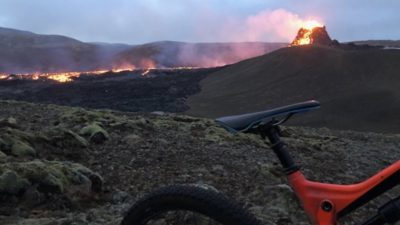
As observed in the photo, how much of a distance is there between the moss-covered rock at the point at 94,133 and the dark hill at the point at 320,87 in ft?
69.5

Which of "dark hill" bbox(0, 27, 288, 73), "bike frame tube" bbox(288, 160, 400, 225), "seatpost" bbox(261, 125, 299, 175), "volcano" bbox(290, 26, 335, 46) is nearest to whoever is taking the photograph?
"bike frame tube" bbox(288, 160, 400, 225)

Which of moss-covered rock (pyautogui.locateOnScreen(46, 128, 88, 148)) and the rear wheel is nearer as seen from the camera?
the rear wheel

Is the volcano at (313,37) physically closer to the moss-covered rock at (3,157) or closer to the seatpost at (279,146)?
the moss-covered rock at (3,157)

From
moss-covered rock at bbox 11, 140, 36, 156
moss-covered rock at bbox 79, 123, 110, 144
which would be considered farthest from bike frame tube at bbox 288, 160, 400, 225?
moss-covered rock at bbox 79, 123, 110, 144

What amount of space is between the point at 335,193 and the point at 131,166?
20.3ft

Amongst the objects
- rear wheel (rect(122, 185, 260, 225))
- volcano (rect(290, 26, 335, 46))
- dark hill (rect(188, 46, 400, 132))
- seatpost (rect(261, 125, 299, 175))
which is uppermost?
volcano (rect(290, 26, 335, 46))

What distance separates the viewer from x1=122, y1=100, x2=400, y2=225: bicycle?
2951mm

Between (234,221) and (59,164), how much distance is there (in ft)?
16.1

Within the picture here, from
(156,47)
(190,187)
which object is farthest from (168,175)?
(156,47)

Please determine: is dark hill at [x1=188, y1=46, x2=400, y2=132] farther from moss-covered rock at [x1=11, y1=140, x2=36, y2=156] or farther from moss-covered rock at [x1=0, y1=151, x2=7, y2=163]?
moss-covered rock at [x1=0, y1=151, x2=7, y2=163]

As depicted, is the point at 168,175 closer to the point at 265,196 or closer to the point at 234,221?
the point at 265,196

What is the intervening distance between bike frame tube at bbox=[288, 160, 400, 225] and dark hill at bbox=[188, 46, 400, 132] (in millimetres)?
26943

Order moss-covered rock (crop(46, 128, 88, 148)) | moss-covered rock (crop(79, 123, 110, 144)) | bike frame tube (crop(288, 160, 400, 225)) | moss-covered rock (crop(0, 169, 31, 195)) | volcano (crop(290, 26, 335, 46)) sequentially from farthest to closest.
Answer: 1. volcano (crop(290, 26, 335, 46))
2. moss-covered rock (crop(79, 123, 110, 144))
3. moss-covered rock (crop(46, 128, 88, 148))
4. moss-covered rock (crop(0, 169, 31, 195))
5. bike frame tube (crop(288, 160, 400, 225))

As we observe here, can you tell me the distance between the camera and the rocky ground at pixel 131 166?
6.52m
